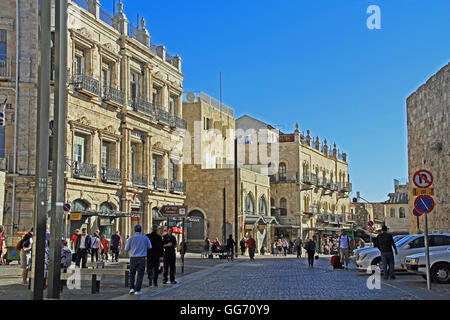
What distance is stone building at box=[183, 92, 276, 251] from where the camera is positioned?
4859 cm

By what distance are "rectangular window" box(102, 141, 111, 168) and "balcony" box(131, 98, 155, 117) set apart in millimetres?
3526

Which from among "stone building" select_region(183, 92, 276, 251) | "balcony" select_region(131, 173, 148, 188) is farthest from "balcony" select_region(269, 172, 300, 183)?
"balcony" select_region(131, 173, 148, 188)

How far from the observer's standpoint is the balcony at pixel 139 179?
36.8 meters

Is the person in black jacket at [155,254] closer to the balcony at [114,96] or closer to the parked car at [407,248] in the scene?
the parked car at [407,248]

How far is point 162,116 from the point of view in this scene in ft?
133

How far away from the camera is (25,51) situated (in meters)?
28.5

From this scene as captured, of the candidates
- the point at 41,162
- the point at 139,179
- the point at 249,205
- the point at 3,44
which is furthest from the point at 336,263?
the point at 249,205

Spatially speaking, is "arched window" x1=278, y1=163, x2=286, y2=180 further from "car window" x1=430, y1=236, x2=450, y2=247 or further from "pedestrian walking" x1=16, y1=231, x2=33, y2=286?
"pedestrian walking" x1=16, y1=231, x2=33, y2=286

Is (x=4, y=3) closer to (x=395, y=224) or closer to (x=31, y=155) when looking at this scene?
(x=31, y=155)

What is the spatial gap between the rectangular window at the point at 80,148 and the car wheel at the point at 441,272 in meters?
20.1

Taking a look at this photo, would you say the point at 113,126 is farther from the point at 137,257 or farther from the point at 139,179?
the point at 137,257

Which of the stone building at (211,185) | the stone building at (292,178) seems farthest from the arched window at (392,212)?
the stone building at (211,185)

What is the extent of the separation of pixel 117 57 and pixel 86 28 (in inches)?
148
